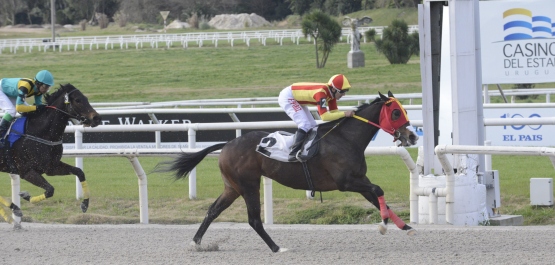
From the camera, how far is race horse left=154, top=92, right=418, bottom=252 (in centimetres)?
643

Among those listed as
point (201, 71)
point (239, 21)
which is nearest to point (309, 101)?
point (201, 71)

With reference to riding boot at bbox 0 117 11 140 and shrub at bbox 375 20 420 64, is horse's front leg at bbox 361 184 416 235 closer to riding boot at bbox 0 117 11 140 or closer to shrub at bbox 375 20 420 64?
riding boot at bbox 0 117 11 140

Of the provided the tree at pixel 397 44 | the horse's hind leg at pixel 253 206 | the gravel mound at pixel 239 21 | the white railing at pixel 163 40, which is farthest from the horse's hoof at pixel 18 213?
the gravel mound at pixel 239 21

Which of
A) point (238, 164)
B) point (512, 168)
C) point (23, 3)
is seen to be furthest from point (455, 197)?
point (23, 3)

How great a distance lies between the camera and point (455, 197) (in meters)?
7.59

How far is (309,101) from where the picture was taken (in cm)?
659

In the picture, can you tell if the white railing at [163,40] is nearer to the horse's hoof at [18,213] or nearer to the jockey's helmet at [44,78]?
the jockey's helmet at [44,78]

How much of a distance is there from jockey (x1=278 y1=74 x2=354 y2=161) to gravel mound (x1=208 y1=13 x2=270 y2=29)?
4024cm

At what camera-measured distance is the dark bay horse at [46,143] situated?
7859mm

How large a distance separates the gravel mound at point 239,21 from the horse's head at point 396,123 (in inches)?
1593

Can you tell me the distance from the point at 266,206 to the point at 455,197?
67.0 inches

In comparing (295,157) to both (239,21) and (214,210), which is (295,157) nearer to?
(214,210)

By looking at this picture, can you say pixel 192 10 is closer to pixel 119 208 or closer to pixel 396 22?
pixel 396 22

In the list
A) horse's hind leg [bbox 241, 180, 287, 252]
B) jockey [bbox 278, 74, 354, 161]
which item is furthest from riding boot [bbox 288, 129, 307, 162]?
horse's hind leg [bbox 241, 180, 287, 252]
